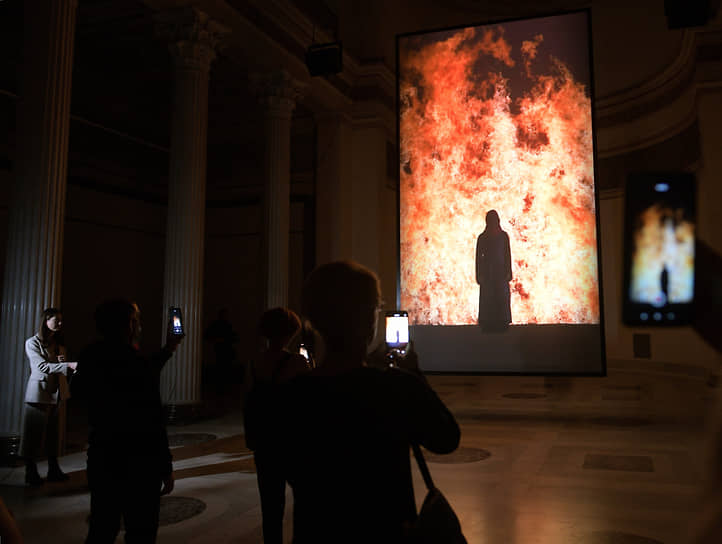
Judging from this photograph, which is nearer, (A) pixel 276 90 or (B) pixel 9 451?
(B) pixel 9 451

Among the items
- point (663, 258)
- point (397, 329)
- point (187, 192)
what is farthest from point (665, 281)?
point (187, 192)

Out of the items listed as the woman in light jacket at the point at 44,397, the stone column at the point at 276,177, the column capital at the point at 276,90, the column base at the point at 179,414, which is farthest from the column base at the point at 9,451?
the column capital at the point at 276,90

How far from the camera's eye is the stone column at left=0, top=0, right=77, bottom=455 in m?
6.65

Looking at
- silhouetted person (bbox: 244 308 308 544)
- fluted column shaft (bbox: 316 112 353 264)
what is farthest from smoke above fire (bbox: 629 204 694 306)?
fluted column shaft (bbox: 316 112 353 264)

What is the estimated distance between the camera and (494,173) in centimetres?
1052

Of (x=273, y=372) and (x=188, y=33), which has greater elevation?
(x=188, y=33)

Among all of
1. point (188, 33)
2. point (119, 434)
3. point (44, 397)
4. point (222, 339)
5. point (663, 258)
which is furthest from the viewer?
point (222, 339)

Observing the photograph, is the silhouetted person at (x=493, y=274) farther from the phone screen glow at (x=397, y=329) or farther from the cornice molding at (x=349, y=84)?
the cornice molding at (x=349, y=84)

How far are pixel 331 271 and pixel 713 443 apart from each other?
1036mm

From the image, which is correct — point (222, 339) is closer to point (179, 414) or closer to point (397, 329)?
point (179, 414)

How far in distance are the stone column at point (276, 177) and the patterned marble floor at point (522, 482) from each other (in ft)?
10.4

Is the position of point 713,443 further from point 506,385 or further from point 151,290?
point 151,290

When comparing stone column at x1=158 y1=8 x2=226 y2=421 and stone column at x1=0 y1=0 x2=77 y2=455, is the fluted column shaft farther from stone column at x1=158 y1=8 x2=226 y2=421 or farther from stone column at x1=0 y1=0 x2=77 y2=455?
stone column at x1=0 y1=0 x2=77 y2=455

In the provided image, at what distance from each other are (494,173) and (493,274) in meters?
1.82
